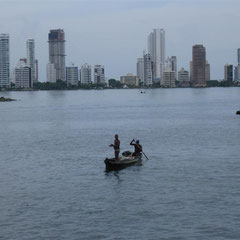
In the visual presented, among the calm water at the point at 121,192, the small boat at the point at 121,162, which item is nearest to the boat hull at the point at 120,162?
the small boat at the point at 121,162

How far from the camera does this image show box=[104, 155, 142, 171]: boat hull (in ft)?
141

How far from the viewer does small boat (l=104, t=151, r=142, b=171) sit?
43.0m

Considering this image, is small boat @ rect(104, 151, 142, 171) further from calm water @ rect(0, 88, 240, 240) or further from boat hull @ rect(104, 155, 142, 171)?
calm water @ rect(0, 88, 240, 240)

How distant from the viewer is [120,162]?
4381 cm

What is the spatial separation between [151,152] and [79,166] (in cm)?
1040

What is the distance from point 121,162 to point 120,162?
0.57ft

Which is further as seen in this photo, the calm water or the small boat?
the small boat

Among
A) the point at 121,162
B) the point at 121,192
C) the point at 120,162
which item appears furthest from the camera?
the point at 121,162

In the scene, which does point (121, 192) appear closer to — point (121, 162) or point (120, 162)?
point (120, 162)

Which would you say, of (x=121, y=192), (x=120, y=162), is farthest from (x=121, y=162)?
(x=121, y=192)

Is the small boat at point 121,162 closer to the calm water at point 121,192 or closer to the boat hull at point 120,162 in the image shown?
the boat hull at point 120,162

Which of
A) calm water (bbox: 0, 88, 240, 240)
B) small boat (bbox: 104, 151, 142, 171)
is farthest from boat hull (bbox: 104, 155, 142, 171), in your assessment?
calm water (bbox: 0, 88, 240, 240)

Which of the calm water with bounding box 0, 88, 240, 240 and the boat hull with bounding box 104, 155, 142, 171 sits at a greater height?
the boat hull with bounding box 104, 155, 142, 171

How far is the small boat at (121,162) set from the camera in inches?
1693
